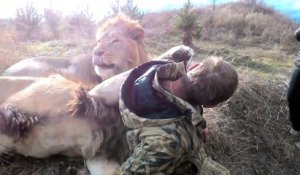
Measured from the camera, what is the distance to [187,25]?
7.37 meters

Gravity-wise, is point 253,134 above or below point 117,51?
below

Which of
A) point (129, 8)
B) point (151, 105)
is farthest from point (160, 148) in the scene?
point (129, 8)

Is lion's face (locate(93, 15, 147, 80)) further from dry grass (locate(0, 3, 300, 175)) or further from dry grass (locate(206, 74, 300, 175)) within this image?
dry grass (locate(206, 74, 300, 175))

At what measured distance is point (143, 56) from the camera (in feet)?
11.2

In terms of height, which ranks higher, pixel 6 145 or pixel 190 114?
pixel 190 114

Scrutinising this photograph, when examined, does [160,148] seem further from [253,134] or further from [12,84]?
[253,134]

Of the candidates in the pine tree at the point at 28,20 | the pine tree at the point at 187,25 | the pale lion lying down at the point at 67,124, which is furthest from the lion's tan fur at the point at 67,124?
the pine tree at the point at 28,20

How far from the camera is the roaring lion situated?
3.15 metres

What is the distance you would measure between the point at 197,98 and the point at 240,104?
86.1 inches

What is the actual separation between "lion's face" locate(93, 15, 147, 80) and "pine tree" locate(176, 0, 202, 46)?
399cm

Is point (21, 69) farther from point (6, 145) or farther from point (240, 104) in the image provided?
point (240, 104)

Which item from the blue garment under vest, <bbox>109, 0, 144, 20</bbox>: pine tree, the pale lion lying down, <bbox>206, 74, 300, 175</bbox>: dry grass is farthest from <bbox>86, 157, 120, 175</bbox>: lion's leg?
<bbox>109, 0, 144, 20</bbox>: pine tree

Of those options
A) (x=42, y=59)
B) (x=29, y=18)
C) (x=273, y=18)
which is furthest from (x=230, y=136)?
(x=273, y=18)

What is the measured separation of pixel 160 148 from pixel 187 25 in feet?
18.0
